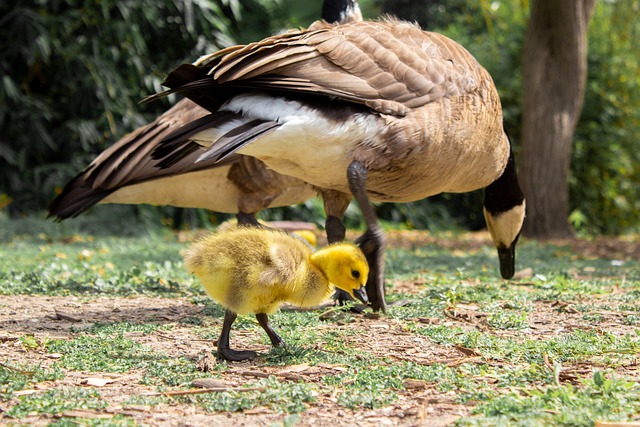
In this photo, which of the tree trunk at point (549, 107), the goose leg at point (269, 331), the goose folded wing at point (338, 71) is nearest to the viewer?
the goose leg at point (269, 331)

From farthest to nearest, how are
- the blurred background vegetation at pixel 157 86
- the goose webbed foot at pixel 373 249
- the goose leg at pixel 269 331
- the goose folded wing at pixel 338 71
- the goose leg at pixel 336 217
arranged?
the blurred background vegetation at pixel 157 86, the goose leg at pixel 336 217, the goose webbed foot at pixel 373 249, the goose folded wing at pixel 338 71, the goose leg at pixel 269 331

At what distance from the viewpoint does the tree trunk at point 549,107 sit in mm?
10617

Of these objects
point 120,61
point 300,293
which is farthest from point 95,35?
point 300,293

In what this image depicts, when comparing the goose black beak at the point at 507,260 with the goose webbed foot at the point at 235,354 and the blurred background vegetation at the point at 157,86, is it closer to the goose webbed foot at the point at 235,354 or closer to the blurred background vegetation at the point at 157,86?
the goose webbed foot at the point at 235,354

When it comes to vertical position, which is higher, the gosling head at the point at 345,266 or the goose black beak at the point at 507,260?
the gosling head at the point at 345,266

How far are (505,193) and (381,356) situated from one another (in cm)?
240

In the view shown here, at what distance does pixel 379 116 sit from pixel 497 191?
5.63 ft

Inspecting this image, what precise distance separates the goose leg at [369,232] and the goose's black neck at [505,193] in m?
1.63

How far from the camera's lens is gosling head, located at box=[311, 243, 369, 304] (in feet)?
11.8

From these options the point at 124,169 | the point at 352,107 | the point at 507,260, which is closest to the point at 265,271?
the point at 352,107

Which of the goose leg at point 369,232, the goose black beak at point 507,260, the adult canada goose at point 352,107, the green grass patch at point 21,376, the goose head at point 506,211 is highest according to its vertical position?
the adult canada goose at point 352,107

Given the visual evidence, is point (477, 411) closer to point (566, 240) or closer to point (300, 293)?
point (300, 293)

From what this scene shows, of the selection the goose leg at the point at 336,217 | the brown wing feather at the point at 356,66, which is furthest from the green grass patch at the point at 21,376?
the goose leg at the point at 336,217

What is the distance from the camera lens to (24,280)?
5.74 meters
